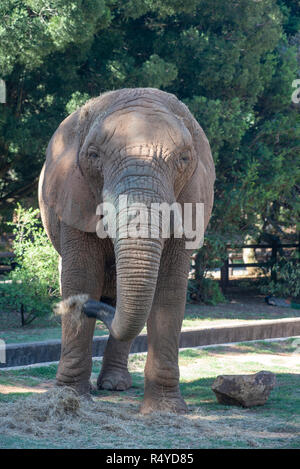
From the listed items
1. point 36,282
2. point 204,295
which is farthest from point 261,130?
point 36,282

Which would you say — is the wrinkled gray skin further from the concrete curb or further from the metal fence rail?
the metal fence rail

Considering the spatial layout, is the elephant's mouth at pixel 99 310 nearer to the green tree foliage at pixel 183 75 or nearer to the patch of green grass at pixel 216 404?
the patch of green grass at pixel 216 404

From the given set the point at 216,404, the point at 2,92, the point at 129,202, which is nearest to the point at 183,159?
the point at 129,202

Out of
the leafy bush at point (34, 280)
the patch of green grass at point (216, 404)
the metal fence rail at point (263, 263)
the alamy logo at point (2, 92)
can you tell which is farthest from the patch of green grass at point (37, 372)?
the metal fence rail at point (263, 263)

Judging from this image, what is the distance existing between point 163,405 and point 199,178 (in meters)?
1.92

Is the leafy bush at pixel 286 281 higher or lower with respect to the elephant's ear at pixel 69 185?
lower

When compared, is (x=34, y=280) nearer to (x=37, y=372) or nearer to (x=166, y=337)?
(x=37, y=372)

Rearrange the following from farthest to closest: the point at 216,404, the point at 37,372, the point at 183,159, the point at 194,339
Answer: the point at 194,339 < the point at 37,372 < the point at 216,404 < the point at 183,159

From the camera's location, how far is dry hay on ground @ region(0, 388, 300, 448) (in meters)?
5.29

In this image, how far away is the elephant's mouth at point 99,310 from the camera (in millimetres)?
6035

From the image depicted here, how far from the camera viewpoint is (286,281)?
1927 centimetres

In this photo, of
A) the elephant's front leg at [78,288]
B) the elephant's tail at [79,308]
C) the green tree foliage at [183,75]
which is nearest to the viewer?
the elephant's tail at [79,308]

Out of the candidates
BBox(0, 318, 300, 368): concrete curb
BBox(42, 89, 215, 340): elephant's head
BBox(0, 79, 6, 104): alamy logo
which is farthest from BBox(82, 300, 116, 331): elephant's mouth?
BBox(0, 79, 6, 104): alamy logo

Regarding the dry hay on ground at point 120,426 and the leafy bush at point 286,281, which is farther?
the leafy bush at point 286,281
